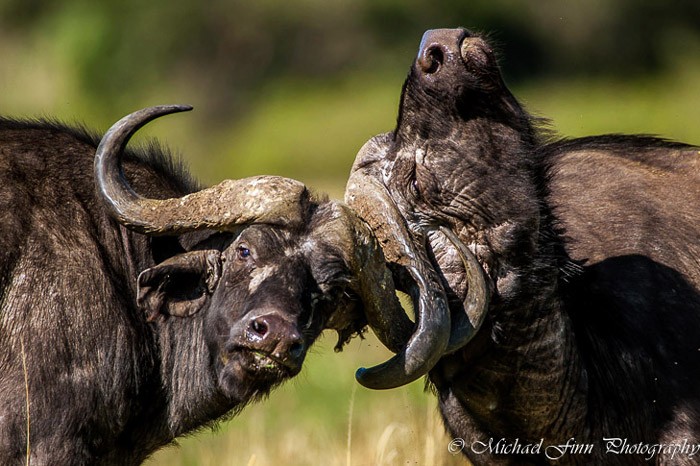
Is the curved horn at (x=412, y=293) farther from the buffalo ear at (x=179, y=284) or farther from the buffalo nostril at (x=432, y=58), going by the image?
the buffalo ear at (x=179, y=284)

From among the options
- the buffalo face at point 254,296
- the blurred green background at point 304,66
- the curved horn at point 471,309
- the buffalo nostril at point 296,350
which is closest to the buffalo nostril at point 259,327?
the buffalo face at point 254,296

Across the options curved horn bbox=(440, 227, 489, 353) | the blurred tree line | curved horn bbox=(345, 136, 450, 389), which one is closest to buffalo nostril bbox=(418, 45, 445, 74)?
curved horn bbox=(345, 136, 450, 389)

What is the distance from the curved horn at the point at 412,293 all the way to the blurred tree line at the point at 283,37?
88.9ft

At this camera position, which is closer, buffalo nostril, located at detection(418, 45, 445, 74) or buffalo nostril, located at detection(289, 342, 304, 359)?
buffalo nostril, located at detection(289, 342, 304, 359)

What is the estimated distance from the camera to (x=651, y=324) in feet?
19.8

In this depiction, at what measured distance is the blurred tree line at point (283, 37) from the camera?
109 ft

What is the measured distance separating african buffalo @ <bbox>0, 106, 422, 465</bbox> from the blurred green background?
17841 mm

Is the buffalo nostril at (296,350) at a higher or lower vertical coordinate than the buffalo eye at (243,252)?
lower

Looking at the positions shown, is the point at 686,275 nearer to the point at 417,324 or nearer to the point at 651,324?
the point at 651,324

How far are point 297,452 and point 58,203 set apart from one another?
3526 mm

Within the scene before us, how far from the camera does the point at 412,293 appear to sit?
5762 millimetres

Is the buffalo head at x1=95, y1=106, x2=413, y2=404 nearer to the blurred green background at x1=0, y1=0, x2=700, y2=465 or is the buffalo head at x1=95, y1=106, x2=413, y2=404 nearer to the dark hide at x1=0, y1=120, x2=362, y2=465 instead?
the dark hide at x1=0, y1=120, x2=362, y2=465

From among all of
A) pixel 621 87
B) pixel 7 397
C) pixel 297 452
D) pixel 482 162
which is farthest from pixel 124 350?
pixel 621 87

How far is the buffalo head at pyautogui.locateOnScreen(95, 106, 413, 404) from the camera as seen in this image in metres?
5.55
